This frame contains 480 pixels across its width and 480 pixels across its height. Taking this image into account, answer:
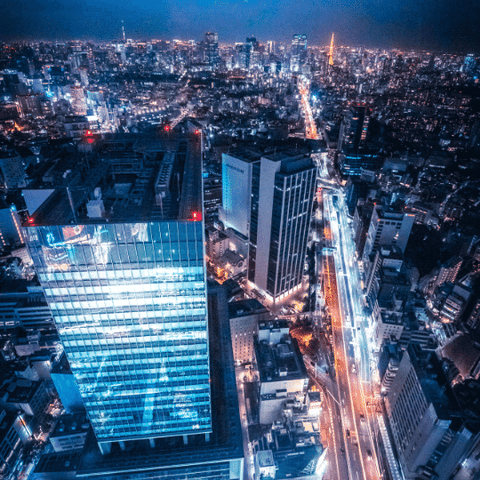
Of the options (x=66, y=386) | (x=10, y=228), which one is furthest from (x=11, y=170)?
(x=66, y=386)

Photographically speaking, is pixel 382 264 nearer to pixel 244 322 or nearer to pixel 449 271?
pixel 449 271

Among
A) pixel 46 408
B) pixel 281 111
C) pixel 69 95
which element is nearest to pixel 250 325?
pixel 46 408

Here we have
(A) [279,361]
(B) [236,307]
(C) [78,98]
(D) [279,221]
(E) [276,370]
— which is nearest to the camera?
(E) [276,370]

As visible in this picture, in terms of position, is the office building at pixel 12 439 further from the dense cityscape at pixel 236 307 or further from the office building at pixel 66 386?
the office building at pixel 66 386

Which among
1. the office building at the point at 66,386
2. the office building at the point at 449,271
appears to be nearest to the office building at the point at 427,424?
the office building at the point at 449,271

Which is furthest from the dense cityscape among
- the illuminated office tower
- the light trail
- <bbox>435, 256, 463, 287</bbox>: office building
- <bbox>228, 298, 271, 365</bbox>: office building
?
the light trail

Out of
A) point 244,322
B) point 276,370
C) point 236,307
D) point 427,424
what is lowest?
point 276,370

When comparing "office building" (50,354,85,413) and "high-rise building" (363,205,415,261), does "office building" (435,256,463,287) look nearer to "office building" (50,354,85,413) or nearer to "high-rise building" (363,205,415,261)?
"high-rise building" (363,205,415,261)
